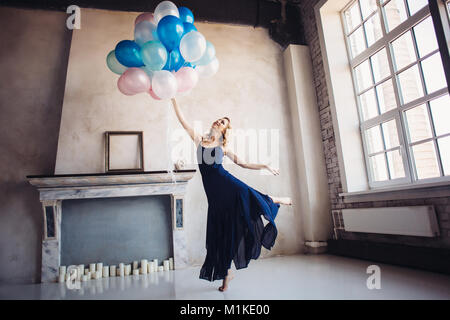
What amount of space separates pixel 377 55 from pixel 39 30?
439 centimetres

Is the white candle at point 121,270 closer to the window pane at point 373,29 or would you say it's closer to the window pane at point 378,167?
the window pane at point 378,167

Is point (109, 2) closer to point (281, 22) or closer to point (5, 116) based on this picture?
point (5, 116)

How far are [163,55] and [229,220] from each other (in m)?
1.44

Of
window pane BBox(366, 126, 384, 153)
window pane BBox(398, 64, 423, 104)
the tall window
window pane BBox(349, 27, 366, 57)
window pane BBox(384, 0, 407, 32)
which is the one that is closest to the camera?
the tall window

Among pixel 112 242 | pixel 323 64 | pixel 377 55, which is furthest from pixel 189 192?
pixel 377 55

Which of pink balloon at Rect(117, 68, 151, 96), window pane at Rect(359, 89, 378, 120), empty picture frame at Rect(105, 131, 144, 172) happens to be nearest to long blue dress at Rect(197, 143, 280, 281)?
pink balloon at Rect(117, 68, 151, 96)

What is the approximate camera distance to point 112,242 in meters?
3.42

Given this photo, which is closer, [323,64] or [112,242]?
[112,242]

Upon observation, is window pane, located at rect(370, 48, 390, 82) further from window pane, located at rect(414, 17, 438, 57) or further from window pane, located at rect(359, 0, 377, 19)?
window pane, located at rect(359, 0, 377, 19)

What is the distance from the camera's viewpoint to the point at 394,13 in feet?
10.4

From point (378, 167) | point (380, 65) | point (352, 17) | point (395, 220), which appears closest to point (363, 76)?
point (380, 65)

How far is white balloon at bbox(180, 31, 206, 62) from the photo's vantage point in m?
2.24

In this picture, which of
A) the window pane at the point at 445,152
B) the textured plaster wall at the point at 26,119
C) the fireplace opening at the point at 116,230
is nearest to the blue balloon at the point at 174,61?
the fireplace opening at the point at 116,230

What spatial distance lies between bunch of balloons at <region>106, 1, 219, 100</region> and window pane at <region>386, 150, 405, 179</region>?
228 centimetres
